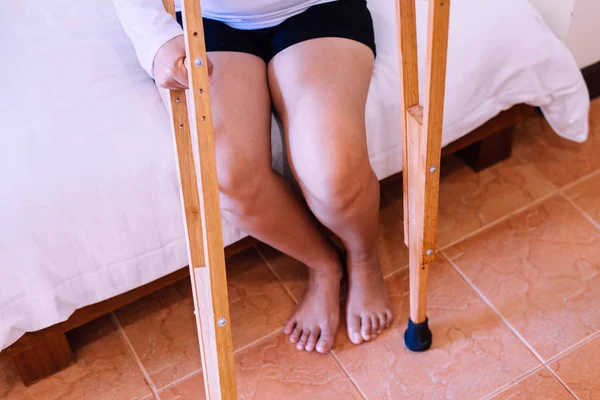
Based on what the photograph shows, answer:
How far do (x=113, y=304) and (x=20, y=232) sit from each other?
27cm

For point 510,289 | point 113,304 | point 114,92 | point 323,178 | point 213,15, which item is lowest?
point 510,289

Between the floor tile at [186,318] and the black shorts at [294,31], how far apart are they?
1.65 feet

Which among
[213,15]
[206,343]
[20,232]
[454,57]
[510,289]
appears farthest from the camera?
[510,289]

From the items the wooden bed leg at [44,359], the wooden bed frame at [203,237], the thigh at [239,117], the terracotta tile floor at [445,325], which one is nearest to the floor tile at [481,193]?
the terracotta tile floor at [445,325]

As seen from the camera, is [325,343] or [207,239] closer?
[207,239]

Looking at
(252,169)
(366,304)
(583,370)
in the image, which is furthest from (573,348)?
(252,169)

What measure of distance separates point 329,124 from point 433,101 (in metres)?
0.22

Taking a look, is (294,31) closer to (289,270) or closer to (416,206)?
(416,206)

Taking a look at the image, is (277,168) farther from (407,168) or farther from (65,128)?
(65,128)

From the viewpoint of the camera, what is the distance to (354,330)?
1.41m

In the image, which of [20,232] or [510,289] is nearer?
[20,232]

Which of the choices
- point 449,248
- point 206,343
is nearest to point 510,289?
point 449,248

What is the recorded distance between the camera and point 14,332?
122 centimetres

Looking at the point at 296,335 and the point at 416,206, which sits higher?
the point at 416,206
